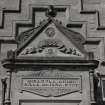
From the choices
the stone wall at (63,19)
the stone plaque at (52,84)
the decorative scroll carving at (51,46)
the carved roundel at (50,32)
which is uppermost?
the stone wall at (63,19)

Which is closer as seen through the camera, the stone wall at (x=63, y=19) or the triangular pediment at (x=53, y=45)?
the triangular pediment at (x=53, y=45)

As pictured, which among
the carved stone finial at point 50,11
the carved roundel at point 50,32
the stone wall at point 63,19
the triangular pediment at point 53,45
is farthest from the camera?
the carved stone finial at point 50,11

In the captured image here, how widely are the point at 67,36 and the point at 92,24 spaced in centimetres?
278

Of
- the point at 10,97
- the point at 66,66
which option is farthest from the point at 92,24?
the point at 10,97

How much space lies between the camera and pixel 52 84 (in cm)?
1036

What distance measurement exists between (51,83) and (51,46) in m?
1.53

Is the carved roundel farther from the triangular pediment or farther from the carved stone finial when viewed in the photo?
the carved stone finial

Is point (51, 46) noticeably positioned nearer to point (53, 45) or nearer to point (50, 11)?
point (53, 45)

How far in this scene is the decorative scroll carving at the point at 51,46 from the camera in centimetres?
1086

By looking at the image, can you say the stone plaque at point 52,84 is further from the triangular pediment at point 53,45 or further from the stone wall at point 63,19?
the stone wall at point 63,19

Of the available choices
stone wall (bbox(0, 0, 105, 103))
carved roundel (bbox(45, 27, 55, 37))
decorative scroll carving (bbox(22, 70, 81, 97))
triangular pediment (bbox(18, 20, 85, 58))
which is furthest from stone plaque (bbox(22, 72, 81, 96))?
stone wall (bbox(0, 0, 105, 103))

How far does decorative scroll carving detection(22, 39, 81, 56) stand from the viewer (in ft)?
35.6

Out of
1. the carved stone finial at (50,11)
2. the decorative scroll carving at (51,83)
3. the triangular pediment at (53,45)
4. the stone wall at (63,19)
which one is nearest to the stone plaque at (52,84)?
the decorative scroll carving at (51,83)

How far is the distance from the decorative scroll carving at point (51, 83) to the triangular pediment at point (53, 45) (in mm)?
789
